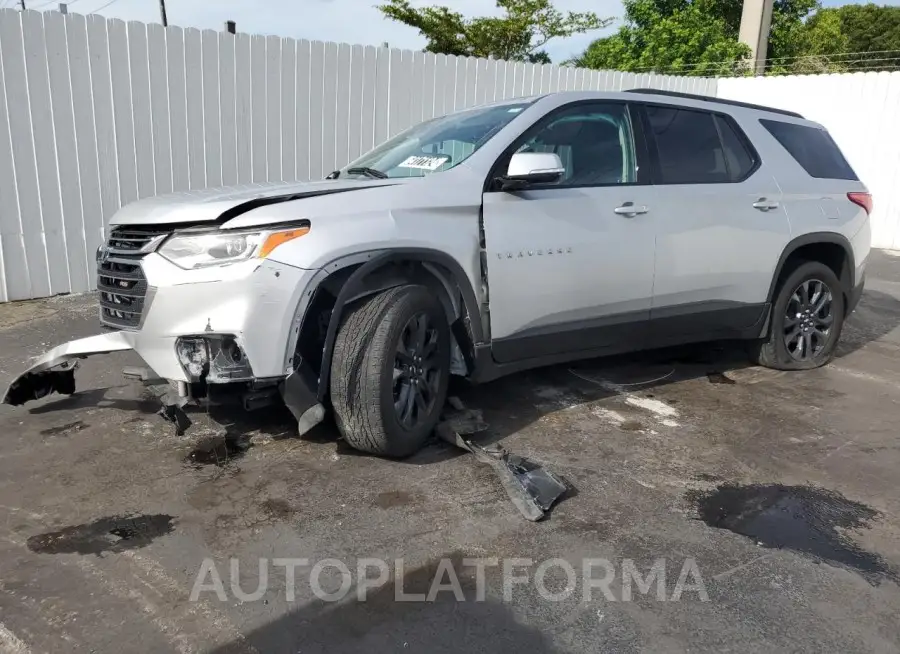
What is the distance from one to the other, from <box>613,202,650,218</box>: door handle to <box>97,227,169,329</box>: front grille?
2484 millimetres

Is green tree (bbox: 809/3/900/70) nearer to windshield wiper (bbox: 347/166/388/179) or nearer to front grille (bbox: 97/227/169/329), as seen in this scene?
windshield wiper (bbox: 347/166/388/179)

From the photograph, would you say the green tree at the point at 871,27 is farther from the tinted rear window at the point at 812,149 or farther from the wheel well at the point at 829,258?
the wheel well at the point at 829,258

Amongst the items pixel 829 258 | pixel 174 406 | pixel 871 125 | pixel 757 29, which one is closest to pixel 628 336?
pixel 829 258

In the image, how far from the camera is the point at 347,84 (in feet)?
28.4

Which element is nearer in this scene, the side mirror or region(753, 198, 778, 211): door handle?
the side mirror

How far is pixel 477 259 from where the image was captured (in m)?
3.76

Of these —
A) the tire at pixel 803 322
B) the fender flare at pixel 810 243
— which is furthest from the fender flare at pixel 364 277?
the tire at pixel 803 322

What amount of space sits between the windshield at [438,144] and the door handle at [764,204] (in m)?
1.78

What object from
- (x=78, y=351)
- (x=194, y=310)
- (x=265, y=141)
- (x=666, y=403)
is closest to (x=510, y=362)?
(x=666, y=403)

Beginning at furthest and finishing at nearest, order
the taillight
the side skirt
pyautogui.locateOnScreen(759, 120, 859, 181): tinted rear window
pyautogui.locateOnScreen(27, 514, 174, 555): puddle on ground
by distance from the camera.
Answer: the taillight < pyautogui.locateOnScreen(759, 120, 859, 181): tinted rear window < the side skirt < pyautogui.locateOnScreen(27, 514, 174, 555): puddle on ground

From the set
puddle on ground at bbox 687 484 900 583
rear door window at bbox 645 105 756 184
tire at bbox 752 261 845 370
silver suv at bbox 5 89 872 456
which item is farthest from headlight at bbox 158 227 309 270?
tire at bbox 752 261 845 370

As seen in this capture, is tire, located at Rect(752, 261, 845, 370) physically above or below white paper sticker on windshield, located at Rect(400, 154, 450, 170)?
below

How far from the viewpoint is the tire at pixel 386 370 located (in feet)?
11.1

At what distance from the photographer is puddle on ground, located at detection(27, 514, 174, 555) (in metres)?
2.85
